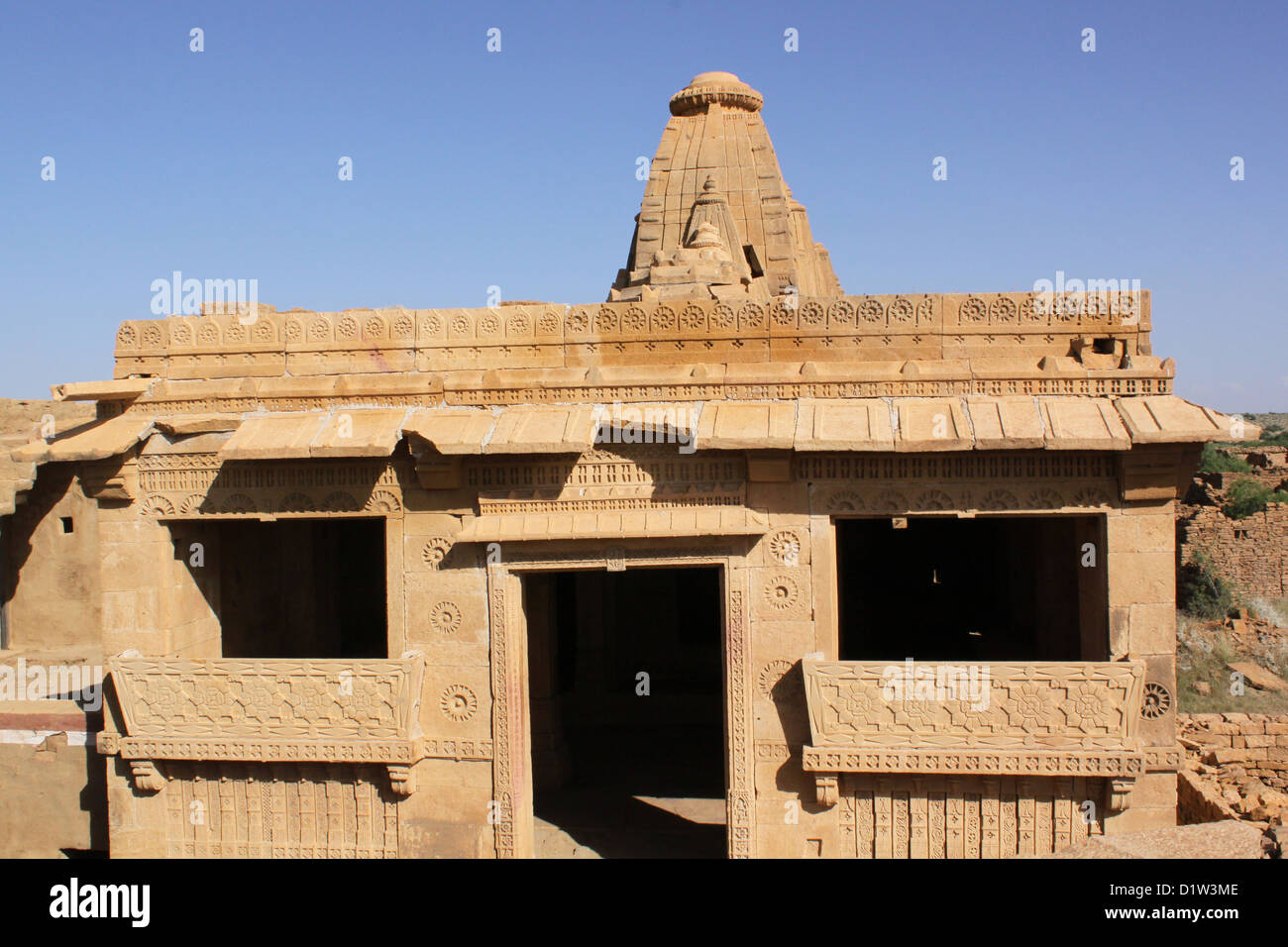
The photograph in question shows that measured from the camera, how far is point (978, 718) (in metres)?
6.86

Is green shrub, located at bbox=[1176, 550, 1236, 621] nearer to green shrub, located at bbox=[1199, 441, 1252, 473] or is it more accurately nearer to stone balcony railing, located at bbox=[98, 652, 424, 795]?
green shrub, located at bbox=[1199, 441, 1252, 473]

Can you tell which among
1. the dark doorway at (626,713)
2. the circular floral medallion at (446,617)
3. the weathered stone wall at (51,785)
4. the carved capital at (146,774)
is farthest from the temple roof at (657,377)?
the weathered stone wall at (51,785)

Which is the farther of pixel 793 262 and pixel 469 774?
pixel 793 262

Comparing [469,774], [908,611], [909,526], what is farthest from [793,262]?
[469,774]

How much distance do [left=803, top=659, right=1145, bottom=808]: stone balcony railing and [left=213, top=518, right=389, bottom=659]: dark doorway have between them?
385cm

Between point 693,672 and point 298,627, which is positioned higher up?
point 298,627

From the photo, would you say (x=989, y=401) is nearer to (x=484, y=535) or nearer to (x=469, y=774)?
(x=484, y=535)

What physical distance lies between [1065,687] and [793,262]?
7037 mm

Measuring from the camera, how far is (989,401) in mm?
7125

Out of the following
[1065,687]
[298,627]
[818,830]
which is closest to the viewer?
[1065,687]

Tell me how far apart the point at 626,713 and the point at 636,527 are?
228 inches

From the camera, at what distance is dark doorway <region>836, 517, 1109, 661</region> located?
35.8 feet

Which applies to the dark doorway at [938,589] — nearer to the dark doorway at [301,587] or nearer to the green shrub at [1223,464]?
the dark doorway at [301,587]

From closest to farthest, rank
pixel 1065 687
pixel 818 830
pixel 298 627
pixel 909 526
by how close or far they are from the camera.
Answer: pixel 1065 687
pixel 818 830
pixel 298 627
pixel 909 526
